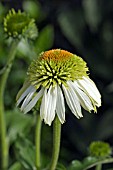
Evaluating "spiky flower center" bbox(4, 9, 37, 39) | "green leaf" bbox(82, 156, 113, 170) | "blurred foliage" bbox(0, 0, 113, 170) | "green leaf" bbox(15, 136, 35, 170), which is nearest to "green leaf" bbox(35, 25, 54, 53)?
"blurred foliage" bbox(0, 0, 113, 170)

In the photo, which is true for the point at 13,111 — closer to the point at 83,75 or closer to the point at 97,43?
the point at 83,75

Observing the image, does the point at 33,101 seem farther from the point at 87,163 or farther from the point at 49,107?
the point at 87,163

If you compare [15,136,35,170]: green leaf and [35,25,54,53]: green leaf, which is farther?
[35,25,54,53]: green leaf

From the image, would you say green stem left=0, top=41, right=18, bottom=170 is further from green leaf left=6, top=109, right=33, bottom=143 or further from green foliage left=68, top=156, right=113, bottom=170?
green foliage left=68, top=156, right=113, bottom=170

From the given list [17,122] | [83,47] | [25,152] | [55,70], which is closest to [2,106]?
[25,152]

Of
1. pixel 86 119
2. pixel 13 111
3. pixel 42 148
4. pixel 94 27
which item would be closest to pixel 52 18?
pixel 94 27

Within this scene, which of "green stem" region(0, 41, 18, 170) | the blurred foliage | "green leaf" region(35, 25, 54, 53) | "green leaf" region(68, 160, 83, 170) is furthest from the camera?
the blurred foliage
